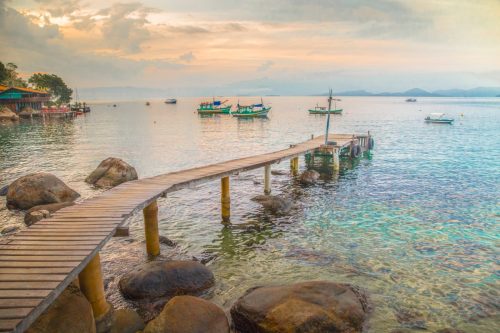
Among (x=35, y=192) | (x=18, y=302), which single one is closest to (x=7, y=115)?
(x=35, y=192)

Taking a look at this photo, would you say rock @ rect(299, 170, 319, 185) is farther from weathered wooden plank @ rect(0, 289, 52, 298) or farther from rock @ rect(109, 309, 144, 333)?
weathered wooden plank @ rect(0, 289, 52, 298)

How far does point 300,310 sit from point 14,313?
549 cm

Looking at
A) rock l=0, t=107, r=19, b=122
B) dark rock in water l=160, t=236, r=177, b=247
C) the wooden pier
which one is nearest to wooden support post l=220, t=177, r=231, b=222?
the wooden pier

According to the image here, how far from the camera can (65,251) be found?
7.48 metres

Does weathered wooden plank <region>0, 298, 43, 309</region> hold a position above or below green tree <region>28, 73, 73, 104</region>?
below

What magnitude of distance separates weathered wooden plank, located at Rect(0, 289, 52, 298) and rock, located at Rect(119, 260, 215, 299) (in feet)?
14.3

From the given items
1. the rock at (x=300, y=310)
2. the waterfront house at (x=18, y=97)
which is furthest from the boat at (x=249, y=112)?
the rock at (x=300, y=310)

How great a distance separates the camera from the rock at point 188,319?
7402 millimetres

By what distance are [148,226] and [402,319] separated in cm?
859

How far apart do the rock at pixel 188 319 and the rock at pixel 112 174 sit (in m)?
17.0

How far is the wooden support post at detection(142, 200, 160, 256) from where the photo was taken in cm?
1266

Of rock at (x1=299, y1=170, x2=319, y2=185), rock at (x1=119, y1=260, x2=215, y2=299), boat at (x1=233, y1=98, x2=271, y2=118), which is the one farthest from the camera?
boat at (x1=233, y1=98, x2=271, y2=118)

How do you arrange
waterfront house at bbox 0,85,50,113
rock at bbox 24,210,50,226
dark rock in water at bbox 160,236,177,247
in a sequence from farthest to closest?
waterfront house at bbox 0,85,50,113, rock at bbox 24,210,50,226, dark rock in water at bbox 160,236,177,247

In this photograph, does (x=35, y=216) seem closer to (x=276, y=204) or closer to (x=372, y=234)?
(x=276, y=204)
